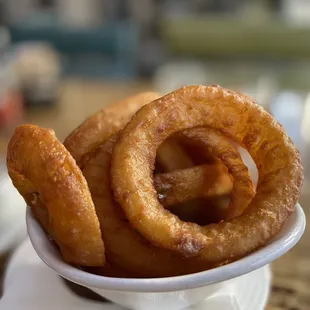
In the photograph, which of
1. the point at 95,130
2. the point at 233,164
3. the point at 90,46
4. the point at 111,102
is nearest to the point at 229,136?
the point at 233,164

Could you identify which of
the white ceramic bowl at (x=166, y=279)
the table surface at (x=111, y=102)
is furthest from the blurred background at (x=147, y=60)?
the white ceramic bowl at (x=166, y=279)

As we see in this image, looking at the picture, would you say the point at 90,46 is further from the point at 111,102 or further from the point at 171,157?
the point at 171,157

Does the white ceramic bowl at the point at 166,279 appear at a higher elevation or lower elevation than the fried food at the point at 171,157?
lower

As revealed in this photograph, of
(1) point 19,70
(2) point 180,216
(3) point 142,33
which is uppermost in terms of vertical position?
(2) point 180,216

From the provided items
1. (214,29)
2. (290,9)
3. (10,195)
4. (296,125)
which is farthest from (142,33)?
(10,195)

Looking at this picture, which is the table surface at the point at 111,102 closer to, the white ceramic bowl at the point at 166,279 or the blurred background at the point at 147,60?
the blurred background at the point at 147,60

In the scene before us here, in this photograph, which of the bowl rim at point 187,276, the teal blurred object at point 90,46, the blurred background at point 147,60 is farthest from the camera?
the teal blurred object at point 90,46

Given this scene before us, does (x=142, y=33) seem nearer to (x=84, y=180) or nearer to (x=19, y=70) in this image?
(x=19, y=70)
